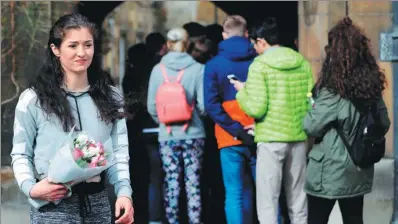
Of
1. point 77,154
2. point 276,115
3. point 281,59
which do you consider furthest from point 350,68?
point 77,154

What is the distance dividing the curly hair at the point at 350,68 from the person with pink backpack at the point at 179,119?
1795 mm

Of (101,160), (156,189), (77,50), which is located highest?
(77,50)

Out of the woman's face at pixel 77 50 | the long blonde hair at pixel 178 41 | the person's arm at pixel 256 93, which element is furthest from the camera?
the long blonde hair at pixel 178 41

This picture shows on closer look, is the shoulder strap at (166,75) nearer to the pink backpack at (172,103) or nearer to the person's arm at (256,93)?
the pink backpack at (172,103)

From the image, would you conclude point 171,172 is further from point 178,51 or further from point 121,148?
point 121,148

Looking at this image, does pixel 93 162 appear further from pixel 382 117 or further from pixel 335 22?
pixel 335 22

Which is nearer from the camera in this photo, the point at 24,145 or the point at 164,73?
the point at 24,145

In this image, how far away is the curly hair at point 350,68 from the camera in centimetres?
657

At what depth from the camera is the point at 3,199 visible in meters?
9.74

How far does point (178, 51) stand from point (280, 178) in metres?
1.45

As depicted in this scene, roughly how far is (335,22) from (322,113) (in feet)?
9.90

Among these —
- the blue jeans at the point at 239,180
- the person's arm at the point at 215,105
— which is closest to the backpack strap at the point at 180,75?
the person's arm at the point at 215,105

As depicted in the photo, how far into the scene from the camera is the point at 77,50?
15.0 ft

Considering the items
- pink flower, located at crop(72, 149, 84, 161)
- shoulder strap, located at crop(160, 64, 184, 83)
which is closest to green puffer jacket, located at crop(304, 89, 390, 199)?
shoulder strap, located at crop(160, 64, 184, 83)
